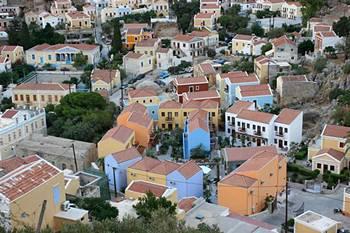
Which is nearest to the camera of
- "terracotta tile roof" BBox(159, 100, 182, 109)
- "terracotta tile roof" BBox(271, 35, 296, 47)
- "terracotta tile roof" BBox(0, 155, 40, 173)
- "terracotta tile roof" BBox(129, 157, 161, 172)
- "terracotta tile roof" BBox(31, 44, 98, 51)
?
"terracotta tile roof" BBox(0, 155, 40, 173)

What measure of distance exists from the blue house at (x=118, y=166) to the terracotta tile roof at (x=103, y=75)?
13.5 metres

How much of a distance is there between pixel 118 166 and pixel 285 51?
17079mm

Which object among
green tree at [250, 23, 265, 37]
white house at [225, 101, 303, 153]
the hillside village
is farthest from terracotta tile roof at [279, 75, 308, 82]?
green tree at [250, 23, 265, 37]

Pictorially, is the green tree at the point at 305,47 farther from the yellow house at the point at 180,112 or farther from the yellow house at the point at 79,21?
the yellow house at the point at 79,21

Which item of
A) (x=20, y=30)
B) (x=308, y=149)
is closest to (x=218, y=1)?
(x=20, y=30)

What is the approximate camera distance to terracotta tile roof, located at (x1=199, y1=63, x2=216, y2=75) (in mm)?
37059

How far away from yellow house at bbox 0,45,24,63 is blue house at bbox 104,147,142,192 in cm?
2181

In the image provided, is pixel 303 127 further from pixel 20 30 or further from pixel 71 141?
pixel 20 30

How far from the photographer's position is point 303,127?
98.8 feet

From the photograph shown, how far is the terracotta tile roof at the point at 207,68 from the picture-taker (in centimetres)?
3706

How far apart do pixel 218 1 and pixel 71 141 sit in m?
29.8

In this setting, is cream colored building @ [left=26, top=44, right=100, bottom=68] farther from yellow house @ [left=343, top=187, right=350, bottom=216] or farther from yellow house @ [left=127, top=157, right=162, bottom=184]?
yellow house @ [left=343, top=187, right=350, bottom=216]

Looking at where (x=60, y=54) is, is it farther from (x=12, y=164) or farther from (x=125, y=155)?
(x=12, y=164)

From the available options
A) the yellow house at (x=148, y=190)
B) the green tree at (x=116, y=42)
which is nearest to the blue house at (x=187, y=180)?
the yellow house at (x=148, y=190)
